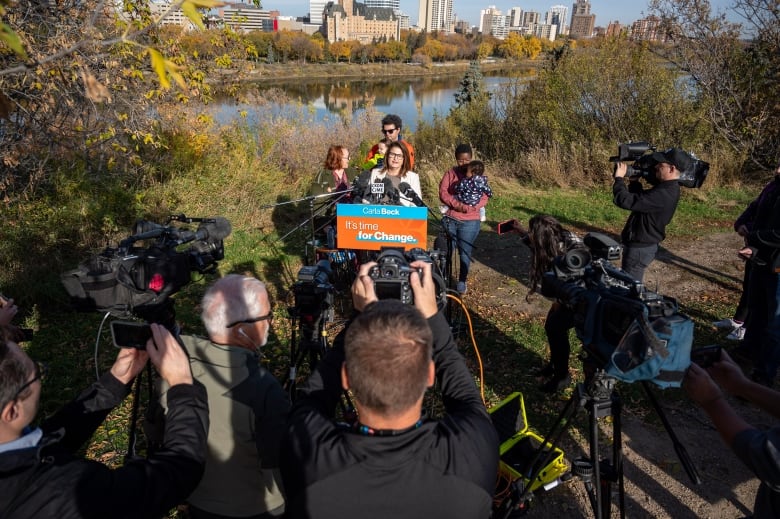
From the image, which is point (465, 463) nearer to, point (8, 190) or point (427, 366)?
point (427, 366)

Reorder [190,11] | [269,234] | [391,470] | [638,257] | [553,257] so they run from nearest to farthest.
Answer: [190,11] < [391,470] < [553,257] < [638,257] < [269,234]

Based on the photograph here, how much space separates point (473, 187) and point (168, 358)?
353 centimetres

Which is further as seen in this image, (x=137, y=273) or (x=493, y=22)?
(x=493, y=22)

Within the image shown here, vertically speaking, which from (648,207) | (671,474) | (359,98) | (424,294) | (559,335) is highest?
(424,294)

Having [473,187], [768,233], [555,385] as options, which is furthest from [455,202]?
[768,233]

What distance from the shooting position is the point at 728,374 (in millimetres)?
1552

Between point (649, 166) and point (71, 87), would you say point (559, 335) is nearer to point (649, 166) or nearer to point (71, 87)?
point (649, 166)

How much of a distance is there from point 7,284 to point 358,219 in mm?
3710

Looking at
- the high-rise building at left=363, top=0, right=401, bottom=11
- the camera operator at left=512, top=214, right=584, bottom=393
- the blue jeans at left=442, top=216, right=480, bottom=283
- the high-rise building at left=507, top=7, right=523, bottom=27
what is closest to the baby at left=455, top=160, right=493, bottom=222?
the blue jeans at left=442, top=216, right=480, bottom=283

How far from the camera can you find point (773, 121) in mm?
9133

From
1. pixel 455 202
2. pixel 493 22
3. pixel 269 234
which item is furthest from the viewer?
pixel 493 22

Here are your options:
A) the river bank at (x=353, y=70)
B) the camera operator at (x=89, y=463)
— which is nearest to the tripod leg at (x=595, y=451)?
the camera operator at (x=89, y=463)

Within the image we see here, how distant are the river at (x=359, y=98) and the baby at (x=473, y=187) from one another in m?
3.40

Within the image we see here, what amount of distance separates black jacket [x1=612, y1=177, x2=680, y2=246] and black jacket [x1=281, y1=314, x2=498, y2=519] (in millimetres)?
3074
